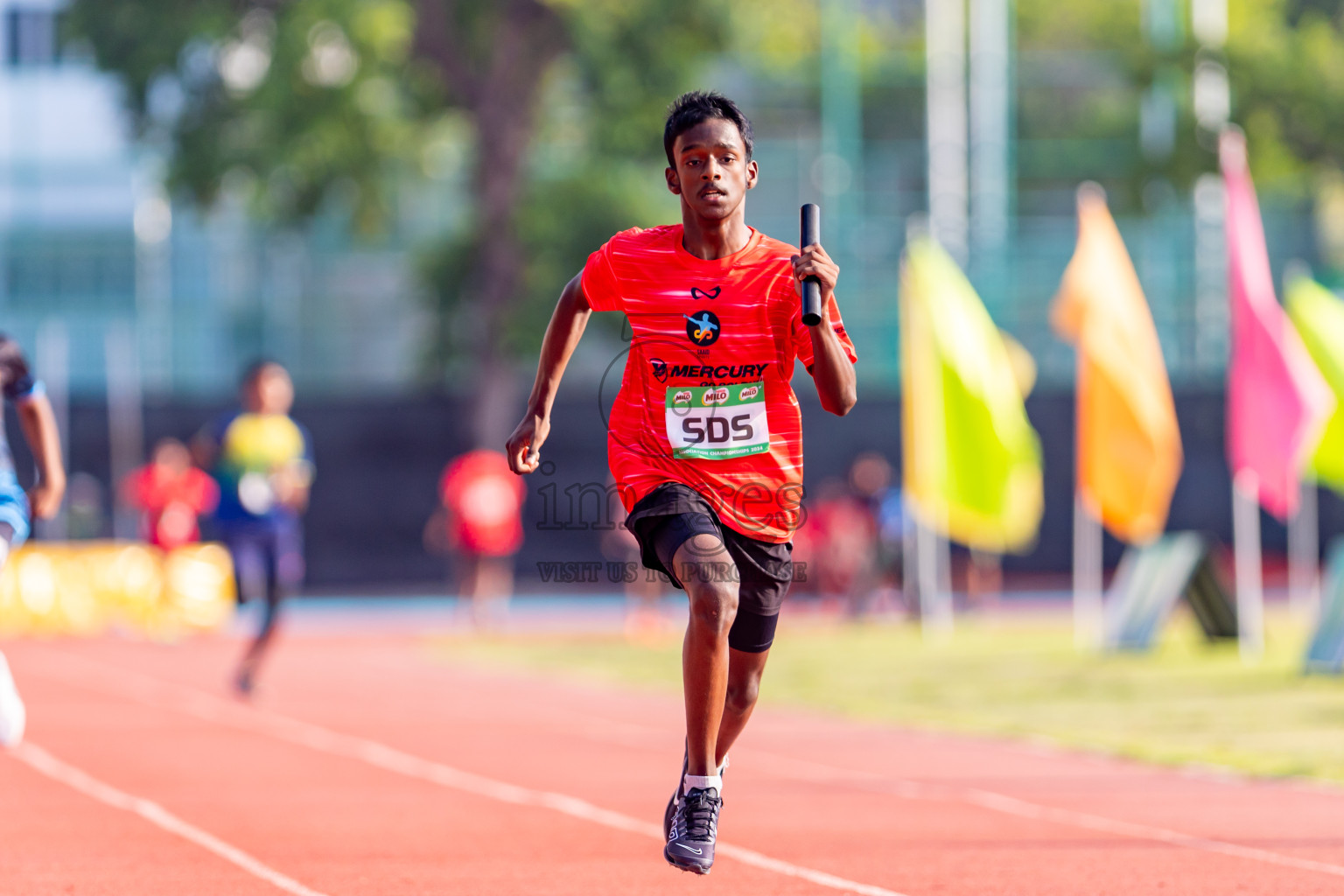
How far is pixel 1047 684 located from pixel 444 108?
18526mm

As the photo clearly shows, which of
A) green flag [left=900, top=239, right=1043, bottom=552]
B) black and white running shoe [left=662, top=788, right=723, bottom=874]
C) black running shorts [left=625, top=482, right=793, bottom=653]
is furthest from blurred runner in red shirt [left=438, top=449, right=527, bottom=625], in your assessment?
black and white running shoe [left=662, top=788, right=723, bottom=874]

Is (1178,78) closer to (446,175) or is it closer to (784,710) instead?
(446,175)

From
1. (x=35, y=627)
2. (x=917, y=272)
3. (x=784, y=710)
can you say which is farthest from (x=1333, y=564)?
→ (x=35, y=627)

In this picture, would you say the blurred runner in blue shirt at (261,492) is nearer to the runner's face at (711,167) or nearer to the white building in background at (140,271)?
the runner's face at (711,167)

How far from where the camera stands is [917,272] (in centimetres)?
2016

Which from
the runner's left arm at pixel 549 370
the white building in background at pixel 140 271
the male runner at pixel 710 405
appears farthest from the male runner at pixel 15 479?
the white building in background at pixel 140 271

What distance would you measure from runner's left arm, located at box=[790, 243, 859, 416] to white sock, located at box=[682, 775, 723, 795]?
1067 millimetres

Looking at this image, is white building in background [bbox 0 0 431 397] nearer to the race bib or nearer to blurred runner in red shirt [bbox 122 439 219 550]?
blurred runner in red shirt [bbox 122 439 219 550]

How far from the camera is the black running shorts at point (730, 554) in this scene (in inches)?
226

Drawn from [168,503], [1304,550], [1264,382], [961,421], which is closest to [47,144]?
[168,503]

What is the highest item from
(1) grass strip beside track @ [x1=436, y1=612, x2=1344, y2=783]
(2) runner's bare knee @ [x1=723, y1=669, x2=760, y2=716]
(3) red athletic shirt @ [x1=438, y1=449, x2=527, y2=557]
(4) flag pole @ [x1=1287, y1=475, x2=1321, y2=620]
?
(2) runner's bare knee @ [x1=723, y1=669, x2=760, y2=716]

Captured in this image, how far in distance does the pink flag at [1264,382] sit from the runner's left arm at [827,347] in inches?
427

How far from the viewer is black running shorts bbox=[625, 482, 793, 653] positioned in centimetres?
574

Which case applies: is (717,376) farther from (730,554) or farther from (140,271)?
(140,271)
